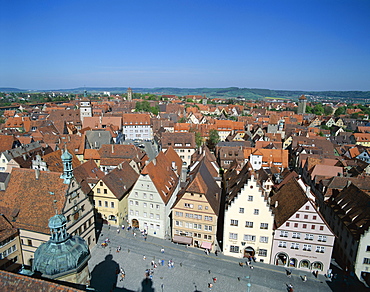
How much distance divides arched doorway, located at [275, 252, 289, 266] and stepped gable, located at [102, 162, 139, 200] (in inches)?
1041

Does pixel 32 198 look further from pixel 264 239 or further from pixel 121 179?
pixel 264 239

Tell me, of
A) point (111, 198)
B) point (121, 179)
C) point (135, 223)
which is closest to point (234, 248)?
point (135, 223)

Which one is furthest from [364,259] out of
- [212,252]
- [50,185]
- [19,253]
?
[19,253]

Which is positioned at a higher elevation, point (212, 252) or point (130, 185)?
point (130, 185)

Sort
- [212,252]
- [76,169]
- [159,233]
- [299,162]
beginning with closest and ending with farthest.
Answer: [212,252] < [159,233] < [76,169] < [299,162]

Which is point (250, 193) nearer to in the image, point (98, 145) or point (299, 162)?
point (299, 162)

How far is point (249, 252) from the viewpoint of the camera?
38750 millimetres

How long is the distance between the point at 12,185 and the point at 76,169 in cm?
1314

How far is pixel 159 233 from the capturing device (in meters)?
43.2

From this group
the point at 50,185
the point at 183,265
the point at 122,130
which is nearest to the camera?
the point at 50,185

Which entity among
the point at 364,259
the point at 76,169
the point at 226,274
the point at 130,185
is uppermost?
the point at 76,169

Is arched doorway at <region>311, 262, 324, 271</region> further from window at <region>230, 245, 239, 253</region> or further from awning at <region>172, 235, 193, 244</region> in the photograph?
awning at <region>172, 235, 193, 244</region>

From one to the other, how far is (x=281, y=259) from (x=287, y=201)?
27.9 feet

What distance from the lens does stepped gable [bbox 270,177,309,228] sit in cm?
3628
